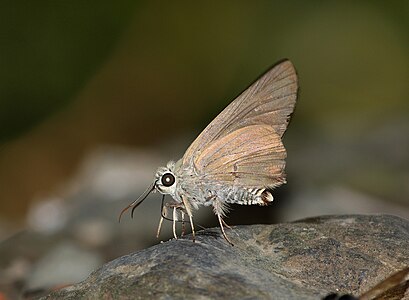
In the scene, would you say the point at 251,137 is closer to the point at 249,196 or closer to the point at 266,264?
the point at 249,196

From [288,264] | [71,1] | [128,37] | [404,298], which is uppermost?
[71,1]

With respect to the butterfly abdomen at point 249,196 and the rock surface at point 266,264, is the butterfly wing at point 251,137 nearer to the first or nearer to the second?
the butterfly abdomen at point 249,196

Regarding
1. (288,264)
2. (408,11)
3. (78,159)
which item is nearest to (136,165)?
(78,159)

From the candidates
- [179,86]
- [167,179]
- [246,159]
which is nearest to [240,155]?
[246,159]

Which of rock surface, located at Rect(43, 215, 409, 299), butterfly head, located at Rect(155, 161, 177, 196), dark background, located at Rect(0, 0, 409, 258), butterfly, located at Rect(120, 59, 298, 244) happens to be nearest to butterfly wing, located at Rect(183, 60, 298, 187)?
butterfly, located at Rect(120, 59, 298, 244)

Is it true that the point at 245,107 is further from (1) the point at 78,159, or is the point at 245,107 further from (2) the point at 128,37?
(2) the point at 128,37

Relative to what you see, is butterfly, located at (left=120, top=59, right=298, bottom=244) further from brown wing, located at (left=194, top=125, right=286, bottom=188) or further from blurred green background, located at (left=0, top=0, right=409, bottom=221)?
blurred green background, located at (left=0, top=0, right=409, bottom=221)

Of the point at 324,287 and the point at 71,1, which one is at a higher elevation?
the point at 71,1
